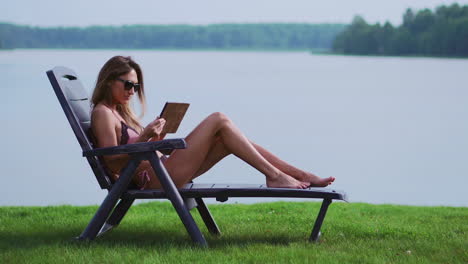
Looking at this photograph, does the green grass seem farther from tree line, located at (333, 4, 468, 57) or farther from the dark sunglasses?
tree line, located at (333, 4, 468, 57)

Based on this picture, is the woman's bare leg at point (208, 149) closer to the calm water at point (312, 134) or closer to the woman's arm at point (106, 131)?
the woman's arm at point (106, 131)

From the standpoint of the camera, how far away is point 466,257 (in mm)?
5238

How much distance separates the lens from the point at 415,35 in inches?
2790

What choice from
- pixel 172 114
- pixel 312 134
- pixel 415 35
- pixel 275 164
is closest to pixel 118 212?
pixel 172 114

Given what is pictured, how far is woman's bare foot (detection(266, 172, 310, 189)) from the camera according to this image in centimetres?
546

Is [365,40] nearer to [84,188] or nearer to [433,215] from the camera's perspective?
[84,188]

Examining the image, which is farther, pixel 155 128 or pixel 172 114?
pixel 172 114

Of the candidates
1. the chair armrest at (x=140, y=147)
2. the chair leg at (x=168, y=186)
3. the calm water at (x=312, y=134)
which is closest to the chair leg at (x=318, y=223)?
the chair leg at (x=168, y=186)

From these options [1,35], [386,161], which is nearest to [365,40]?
[1,35]

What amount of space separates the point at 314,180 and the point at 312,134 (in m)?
16.0

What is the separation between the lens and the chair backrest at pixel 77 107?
5.47 m

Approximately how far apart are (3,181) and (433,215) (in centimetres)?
872

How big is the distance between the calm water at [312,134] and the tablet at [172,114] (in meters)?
3.24

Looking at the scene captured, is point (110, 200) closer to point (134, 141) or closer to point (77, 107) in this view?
point (134, 141)
